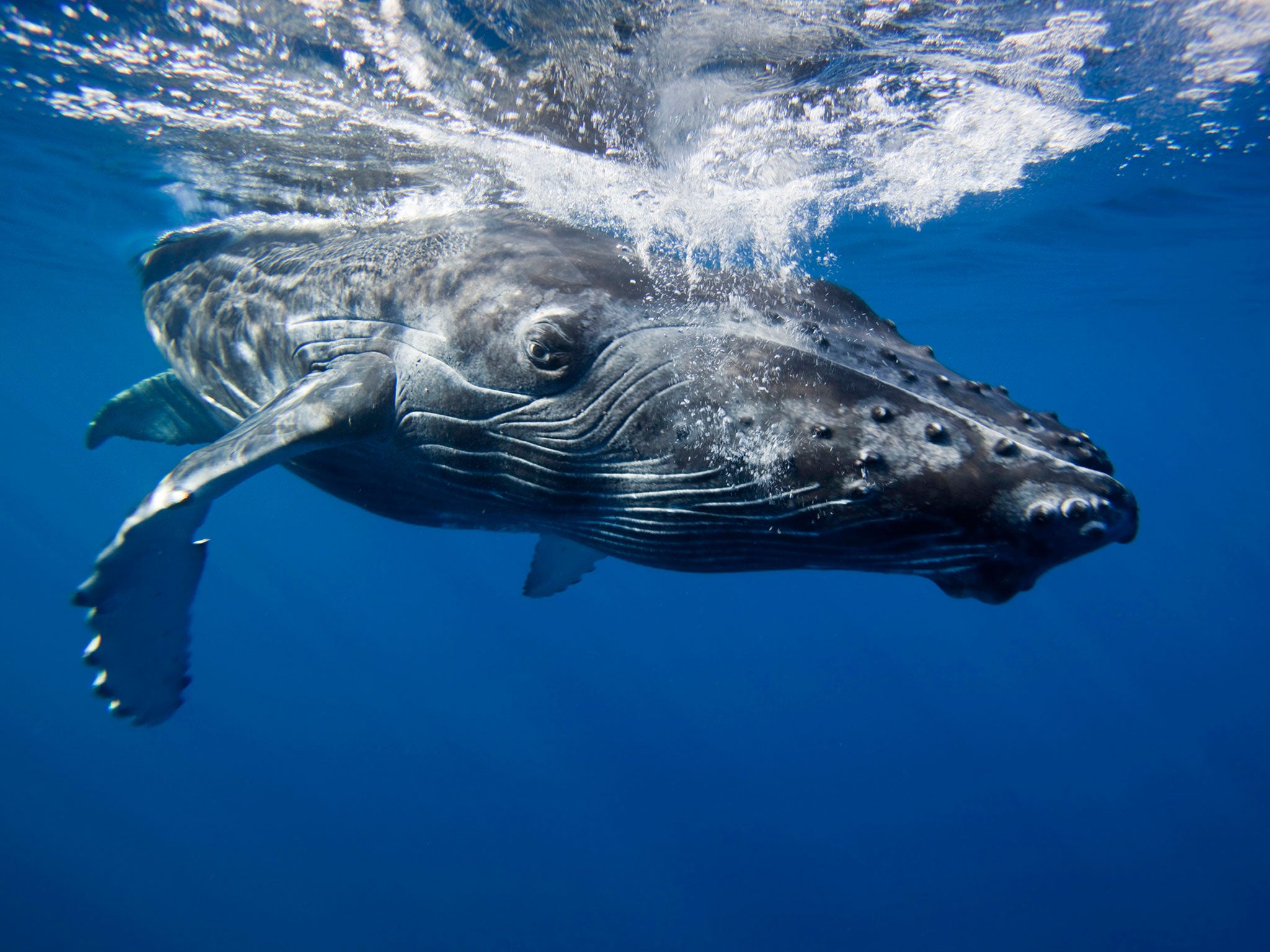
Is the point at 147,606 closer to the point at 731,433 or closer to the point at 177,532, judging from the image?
the point at 177,532

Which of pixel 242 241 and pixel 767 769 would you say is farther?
pixel 767 769

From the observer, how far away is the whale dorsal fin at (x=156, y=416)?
8.70m

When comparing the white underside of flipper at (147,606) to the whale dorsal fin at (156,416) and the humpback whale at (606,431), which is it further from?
the whale dorsal fin at (156,416)

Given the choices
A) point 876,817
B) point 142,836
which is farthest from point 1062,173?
point 142,836

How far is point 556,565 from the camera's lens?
7.98 meters

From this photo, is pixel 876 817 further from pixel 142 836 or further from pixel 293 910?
pixel 142 836

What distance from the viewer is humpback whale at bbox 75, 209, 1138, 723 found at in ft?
9.22

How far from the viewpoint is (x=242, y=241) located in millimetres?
8250

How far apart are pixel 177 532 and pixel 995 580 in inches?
170

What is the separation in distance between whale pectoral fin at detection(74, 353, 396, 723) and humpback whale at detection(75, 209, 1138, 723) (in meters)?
0.02

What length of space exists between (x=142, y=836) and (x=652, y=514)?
4791 centimetres

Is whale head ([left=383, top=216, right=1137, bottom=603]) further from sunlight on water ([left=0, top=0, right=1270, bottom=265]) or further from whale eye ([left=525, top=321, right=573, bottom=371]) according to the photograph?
sunlight on water ([left=0, top=0, right=1270, bottom=265])

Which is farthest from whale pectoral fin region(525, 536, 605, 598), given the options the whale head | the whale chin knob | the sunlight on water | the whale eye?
the sunlight on water

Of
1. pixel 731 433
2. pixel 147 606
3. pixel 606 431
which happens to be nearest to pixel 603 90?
pixel 606 431
